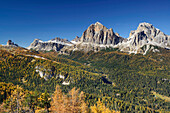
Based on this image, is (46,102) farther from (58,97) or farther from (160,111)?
(160,111)

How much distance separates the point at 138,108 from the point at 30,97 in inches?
7106

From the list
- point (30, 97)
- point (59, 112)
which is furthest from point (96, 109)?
point (30, 97)

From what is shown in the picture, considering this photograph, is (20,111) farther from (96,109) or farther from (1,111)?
(96,109)

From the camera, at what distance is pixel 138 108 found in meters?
195

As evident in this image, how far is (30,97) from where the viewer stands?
6406 centimetres

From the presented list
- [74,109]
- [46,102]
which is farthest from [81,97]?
[46,102]

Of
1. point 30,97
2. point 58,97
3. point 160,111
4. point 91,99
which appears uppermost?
point 58,97

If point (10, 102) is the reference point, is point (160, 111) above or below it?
below

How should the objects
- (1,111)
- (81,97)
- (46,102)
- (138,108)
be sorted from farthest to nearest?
(138,108) → (46,102) → (1,111) → (81,97)

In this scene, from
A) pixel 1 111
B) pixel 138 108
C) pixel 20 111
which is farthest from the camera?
pixel 138 108

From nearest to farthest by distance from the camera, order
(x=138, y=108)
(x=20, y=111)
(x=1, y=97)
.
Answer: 1. (x=20, y=111)
2. (x=1, y=97)
3. (x=138, y=108)

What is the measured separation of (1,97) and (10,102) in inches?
1714

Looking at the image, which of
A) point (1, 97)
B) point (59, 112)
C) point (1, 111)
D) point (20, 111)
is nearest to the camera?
point (59, 112)

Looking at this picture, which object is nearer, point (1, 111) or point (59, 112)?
point (59, 112)
